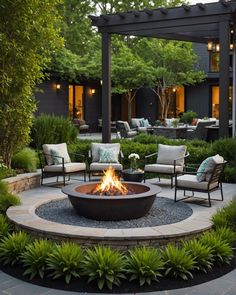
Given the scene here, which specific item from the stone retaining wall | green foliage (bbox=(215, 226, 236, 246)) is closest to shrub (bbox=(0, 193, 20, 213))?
the stone retaining wall

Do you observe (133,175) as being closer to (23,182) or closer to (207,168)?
(207,168)

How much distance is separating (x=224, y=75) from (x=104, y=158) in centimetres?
357

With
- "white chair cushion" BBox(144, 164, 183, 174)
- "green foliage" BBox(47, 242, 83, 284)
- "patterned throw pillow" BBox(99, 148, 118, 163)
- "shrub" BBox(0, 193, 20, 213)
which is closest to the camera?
"green foliage" BBox(47, 242, 83, 284)

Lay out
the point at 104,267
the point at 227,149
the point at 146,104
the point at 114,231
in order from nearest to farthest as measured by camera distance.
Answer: the point at 104,267 < the point at 114,231 < the point at 227,149 < the point at 146,104

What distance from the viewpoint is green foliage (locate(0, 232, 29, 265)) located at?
4930 millimetres

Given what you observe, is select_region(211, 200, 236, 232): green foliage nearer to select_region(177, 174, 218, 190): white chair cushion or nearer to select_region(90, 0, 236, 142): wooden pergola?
select_region(177, 174, 218, 190): white chair cushion

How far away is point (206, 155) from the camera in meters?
→ 9.93

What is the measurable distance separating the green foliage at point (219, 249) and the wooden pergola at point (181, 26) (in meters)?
5.93

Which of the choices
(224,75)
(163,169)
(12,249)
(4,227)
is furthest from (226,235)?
(224,75)

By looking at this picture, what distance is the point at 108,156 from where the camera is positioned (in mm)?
9617

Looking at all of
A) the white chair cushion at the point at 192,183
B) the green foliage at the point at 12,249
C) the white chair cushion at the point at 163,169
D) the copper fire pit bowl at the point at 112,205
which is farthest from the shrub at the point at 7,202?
the white chair cushion at the point at 163,169

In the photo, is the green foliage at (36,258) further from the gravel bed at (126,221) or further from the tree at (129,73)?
the tree at (129,73)

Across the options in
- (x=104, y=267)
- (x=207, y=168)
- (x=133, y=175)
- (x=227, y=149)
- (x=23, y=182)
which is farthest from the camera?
(x=227, y=149)

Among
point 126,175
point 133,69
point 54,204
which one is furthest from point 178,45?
point 54,204
